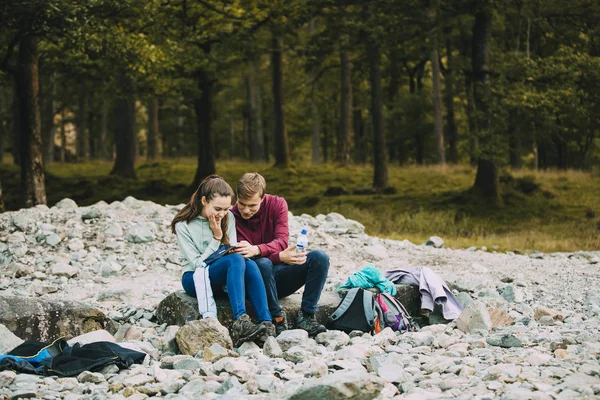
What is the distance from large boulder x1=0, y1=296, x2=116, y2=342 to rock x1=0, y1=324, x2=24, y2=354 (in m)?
0.41

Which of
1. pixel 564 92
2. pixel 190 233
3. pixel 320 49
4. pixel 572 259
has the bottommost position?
pixel 572 259

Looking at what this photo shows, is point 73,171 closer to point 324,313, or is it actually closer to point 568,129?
point 568,129

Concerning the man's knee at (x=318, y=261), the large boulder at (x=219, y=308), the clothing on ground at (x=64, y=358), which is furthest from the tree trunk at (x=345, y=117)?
the clothing on ground at (x=64, y=358)

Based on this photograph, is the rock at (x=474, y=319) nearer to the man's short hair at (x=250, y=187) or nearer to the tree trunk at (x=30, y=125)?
the man's short hair at (x=250, y=187)

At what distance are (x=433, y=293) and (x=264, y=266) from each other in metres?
1.98

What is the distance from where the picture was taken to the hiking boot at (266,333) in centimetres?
591

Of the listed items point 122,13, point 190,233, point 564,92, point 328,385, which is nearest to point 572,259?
point 564,92

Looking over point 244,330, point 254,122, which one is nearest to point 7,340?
point 244,330

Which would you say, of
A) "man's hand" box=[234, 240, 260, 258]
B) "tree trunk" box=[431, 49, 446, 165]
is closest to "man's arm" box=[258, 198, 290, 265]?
"man's hand" box=[234, 240, 260, 258]

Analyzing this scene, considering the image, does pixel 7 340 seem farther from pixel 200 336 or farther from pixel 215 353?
pixel 215 353

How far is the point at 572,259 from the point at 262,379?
8.73m

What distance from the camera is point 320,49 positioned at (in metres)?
20.0

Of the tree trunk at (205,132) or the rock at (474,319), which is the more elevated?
the tree trunk at (205,132)

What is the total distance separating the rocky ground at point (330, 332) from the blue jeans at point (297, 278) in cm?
38
